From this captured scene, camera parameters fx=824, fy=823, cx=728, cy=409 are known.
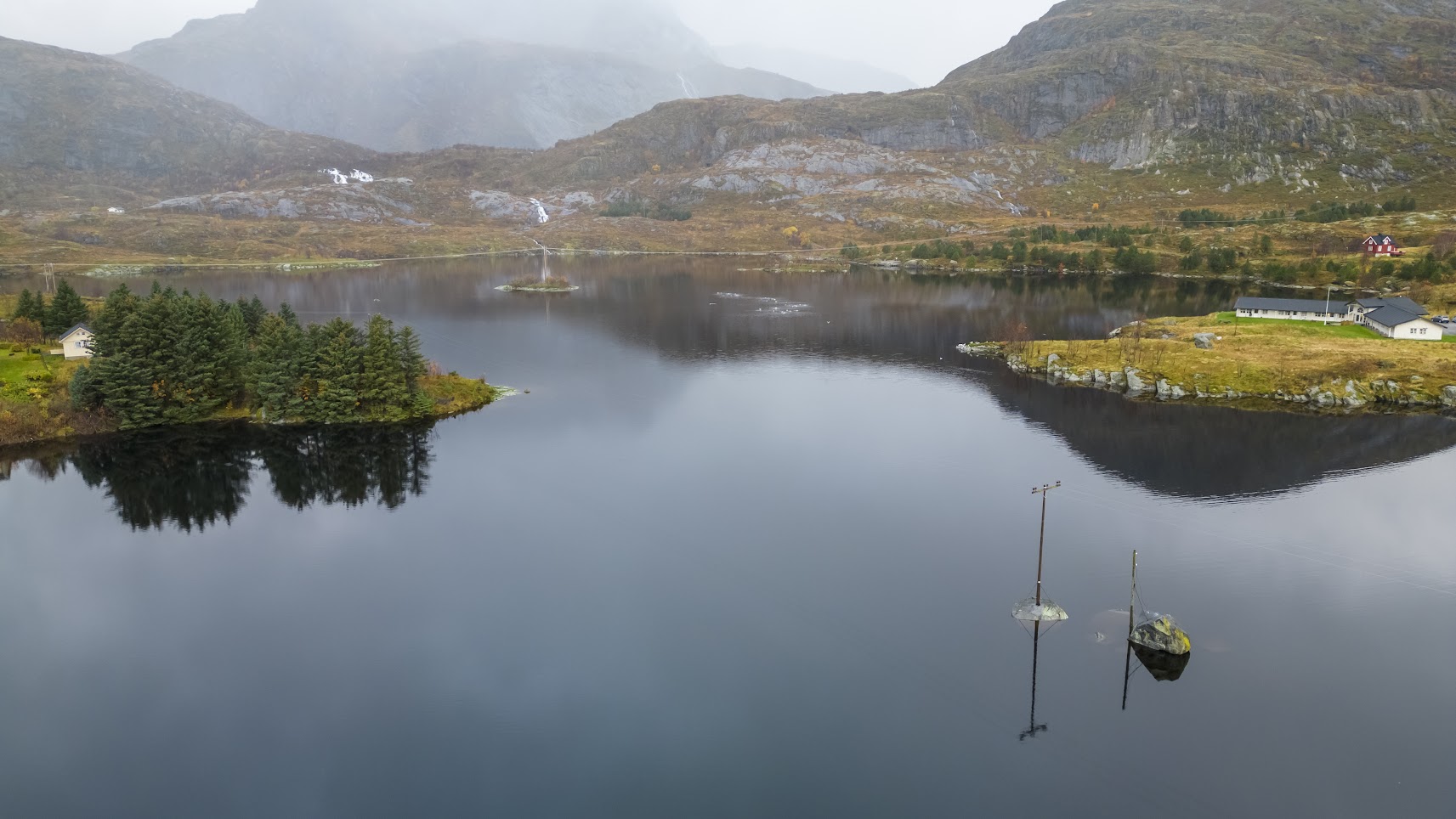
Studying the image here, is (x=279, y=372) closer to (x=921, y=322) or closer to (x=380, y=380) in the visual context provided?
(x=380, y=380)

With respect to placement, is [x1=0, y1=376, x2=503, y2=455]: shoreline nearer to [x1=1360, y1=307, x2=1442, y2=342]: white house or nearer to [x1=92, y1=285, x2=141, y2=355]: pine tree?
[x1=92, y1=285, x2=141, y2=355]: pine tree

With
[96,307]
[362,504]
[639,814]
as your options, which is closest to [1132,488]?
[639,814]

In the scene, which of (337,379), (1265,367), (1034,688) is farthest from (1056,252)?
(1034,688)

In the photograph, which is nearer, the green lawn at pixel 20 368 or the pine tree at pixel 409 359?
the green lawn at pixel 20 368

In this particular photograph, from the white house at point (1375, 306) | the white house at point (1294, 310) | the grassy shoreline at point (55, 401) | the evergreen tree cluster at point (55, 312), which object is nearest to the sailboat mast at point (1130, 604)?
the grassy shoreline at point (55, 401)

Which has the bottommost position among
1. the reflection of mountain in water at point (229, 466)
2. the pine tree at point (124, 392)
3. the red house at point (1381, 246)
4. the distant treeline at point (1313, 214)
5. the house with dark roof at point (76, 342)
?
the reflection of mountain in water at point (229, 466)

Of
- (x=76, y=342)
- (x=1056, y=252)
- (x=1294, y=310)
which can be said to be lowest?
(x=76, y=342)

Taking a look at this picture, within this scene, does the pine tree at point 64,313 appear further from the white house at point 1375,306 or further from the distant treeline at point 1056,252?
the distant treeline at point 1056,252

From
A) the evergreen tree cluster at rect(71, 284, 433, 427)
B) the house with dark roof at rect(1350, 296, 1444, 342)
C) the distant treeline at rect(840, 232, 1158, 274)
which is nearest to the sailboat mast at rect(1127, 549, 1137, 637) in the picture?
the evergreen tree cluster at rect(71, 284, 433, 427)
